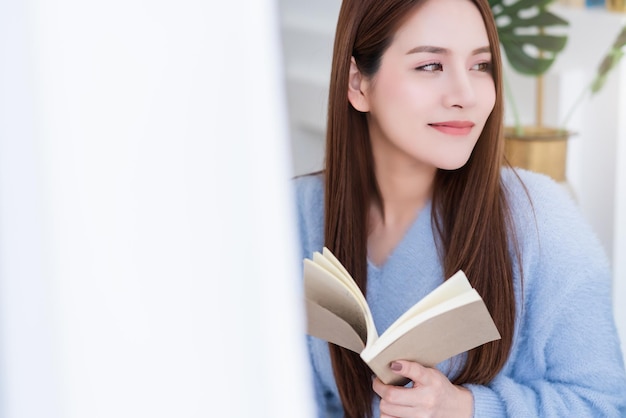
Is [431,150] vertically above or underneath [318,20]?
underneath

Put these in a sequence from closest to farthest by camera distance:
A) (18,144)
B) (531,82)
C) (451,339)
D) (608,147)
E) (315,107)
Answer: (18,144) → (451,339) → (608,147) → (531,82) → (315,107)

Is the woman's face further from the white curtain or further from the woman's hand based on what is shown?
the white curtain

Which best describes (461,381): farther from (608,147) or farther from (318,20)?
(318,20)

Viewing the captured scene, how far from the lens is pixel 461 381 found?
1.23 m

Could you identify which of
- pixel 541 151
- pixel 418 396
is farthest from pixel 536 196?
pixel 541 151

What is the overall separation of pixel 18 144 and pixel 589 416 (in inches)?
39.6

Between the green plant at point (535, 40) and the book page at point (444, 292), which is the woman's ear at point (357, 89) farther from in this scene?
the green plant at point (535, 40)

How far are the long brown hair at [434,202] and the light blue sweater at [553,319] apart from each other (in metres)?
0.03

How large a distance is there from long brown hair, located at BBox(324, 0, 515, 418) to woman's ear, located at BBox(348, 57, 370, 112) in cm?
1

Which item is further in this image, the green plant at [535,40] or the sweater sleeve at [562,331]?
the green plant at [535,40]

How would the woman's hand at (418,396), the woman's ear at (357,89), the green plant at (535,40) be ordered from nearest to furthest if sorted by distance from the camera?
1. the woman's hand at (418,396)
2. the woman's ear at (357,89)
3. the green plant at (535,40)

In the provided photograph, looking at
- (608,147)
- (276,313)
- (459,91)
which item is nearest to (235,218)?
(276,313)

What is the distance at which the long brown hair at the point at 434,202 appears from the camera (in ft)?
3.90

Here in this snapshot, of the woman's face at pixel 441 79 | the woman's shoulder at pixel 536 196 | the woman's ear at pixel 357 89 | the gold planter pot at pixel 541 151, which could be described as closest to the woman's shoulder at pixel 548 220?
the woman's shoulder at pixel 536 196
